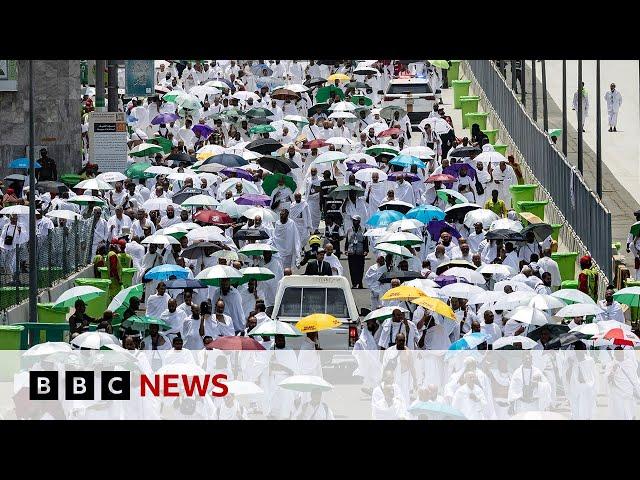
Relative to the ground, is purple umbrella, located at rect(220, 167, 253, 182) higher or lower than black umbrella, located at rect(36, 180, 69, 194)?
higher

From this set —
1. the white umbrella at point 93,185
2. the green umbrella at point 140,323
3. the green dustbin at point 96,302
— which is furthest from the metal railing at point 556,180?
the green umbrella at point 140,323

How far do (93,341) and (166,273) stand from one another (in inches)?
214

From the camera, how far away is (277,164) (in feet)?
116

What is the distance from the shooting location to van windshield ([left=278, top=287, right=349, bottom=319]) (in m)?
23.5

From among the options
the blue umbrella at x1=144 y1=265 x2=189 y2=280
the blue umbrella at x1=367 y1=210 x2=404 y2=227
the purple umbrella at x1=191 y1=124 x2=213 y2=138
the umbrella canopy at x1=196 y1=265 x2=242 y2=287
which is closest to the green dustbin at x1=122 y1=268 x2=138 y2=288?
the blue umbrella at x1=144 y1=265 x2=189 y2=280

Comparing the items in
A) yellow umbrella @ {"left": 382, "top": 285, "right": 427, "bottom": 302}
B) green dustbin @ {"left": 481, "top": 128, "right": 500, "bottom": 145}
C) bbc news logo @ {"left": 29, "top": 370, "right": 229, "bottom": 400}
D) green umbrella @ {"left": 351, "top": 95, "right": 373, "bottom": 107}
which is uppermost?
green umbrella @ {"left": 351, "top": 95, "right": 373, "bottom": 107}

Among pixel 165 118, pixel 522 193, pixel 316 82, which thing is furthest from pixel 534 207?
pixel 316 82

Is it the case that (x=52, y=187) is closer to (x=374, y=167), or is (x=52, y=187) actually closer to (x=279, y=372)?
(x=374, y=167)

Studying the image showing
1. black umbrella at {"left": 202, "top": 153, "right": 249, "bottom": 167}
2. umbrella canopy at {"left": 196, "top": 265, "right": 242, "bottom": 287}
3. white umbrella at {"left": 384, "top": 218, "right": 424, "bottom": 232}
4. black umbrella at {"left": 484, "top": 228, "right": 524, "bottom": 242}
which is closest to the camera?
umbrella canopy at {"left": 196, "top": 265, "right": 242, "bottom": 287}

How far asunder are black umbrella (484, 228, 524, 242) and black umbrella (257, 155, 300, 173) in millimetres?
7800

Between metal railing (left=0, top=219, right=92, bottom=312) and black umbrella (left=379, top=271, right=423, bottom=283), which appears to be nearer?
black umbrella (left=379, top=271, right=423, bottom=283)

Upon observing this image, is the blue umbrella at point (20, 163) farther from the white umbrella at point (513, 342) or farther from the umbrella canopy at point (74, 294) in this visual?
the white umbrella at point (513, 342)

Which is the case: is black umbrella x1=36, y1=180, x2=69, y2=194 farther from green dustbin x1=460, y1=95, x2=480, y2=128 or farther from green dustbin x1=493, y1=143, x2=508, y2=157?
green dustbin x1=460, y1=95, x2=480, y2=128
